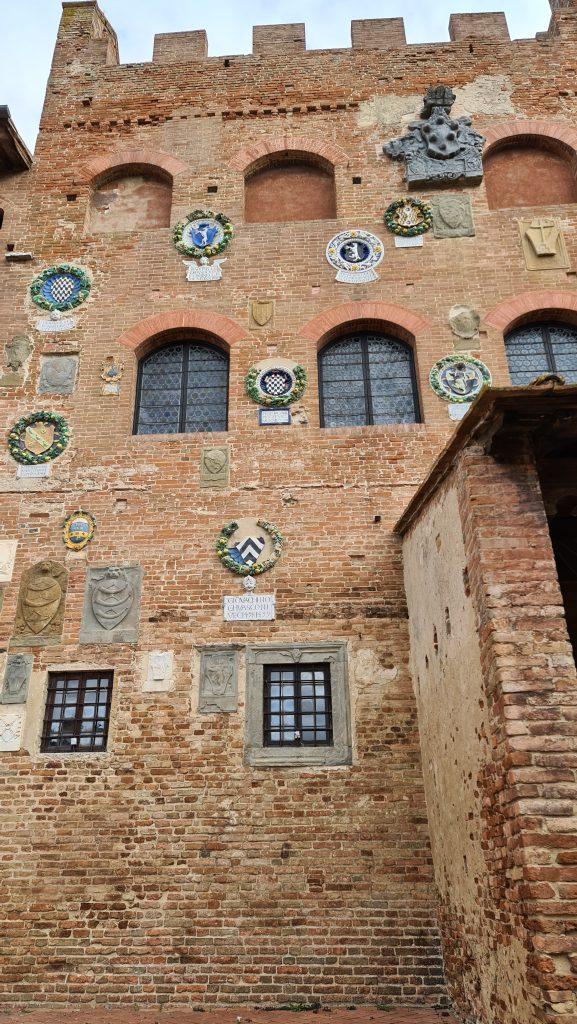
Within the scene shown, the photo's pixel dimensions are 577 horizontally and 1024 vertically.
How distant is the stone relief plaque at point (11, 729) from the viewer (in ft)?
26.5

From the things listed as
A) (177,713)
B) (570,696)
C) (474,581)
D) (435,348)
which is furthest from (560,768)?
(435,348)

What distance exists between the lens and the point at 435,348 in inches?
391

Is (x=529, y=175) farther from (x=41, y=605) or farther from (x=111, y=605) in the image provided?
(x=41, y=605)

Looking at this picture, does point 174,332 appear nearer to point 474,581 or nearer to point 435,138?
point 435,138

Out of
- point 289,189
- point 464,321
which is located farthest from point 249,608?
point 289,189

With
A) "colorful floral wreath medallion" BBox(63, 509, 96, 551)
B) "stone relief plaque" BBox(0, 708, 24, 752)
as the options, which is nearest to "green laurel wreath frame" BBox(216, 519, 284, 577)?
"colorful floral wreath medallion" BBox(63, 509, 96, 551)

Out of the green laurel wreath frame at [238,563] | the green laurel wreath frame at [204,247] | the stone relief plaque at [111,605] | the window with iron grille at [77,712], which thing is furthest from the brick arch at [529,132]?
the window with iron grille at [77,712]

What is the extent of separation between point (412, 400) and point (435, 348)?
0.72 metres

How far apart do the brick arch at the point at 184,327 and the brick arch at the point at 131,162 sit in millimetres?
2668

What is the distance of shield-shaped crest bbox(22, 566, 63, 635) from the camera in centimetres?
866

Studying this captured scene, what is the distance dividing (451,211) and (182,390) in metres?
4.52

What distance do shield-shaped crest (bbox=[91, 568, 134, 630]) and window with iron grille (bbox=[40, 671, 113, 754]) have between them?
23.1 inches

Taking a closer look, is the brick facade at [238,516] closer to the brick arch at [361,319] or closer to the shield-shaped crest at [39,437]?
the brick arch at [361,319]

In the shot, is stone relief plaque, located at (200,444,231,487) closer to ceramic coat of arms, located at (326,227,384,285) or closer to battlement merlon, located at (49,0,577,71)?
ceramic coat of arms, located at (326,227,384,285)
